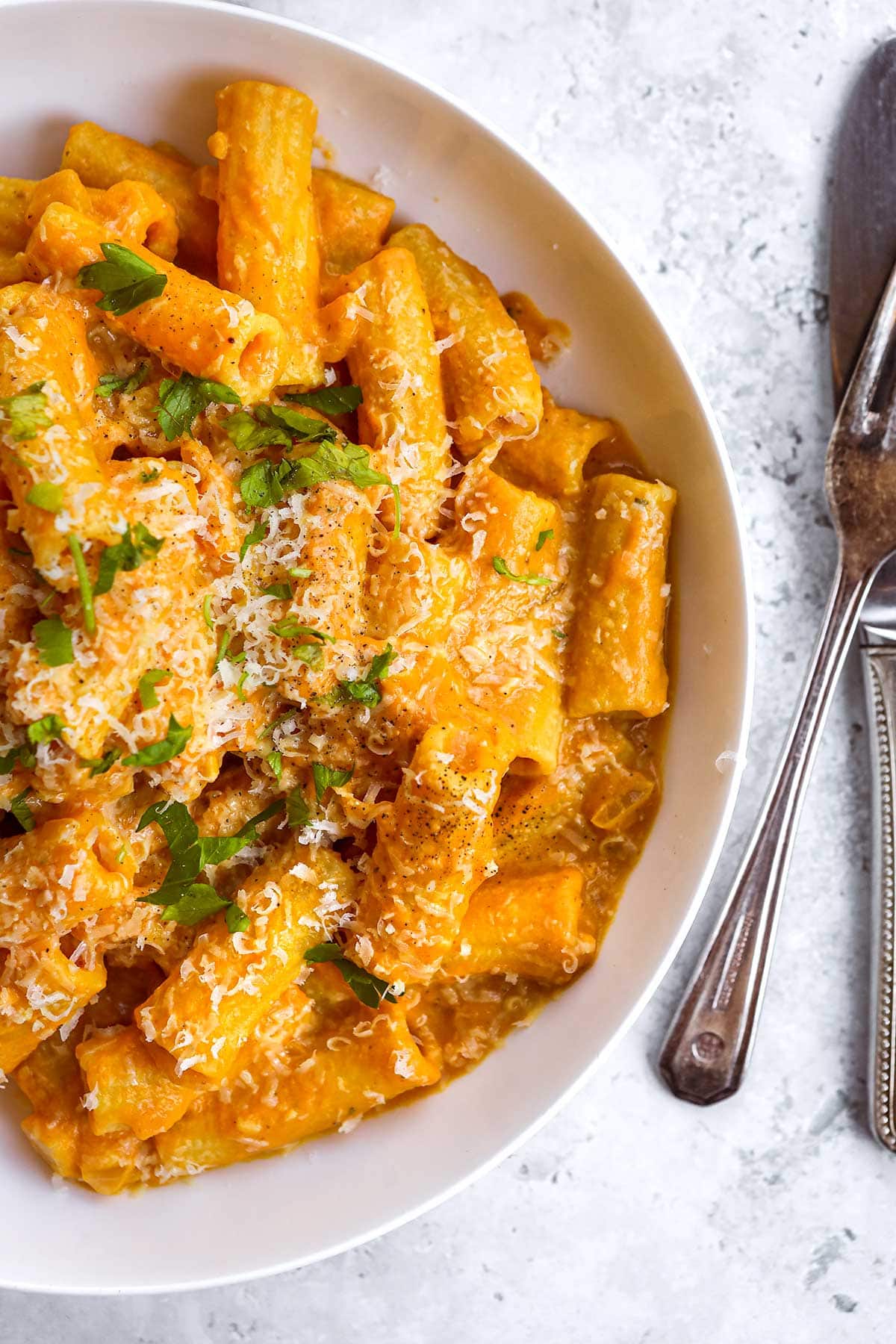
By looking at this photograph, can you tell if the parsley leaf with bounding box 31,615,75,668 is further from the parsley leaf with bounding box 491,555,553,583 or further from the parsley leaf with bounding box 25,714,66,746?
the parsley leaf with bounding box 491,555,553,583

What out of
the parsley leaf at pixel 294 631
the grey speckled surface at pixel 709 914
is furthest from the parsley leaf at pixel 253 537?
the grey speckled surface at pixel 709 914

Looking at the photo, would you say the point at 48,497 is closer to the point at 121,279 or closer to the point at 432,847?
the point at 121,279

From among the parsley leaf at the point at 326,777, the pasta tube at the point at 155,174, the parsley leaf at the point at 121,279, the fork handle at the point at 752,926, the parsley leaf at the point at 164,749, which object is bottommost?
the fork handle at the point at 752,926

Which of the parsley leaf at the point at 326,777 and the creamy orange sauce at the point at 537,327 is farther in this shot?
the creamy orange sauce at the point at 537,327

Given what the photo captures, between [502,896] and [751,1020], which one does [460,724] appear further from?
[751,1020]

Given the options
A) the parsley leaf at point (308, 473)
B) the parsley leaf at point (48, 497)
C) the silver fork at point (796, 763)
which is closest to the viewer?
the parsley leaf at point (48, 497)

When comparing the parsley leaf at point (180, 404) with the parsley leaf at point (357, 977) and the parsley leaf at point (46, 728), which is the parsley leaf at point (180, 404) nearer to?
the parsley leaf at point (46, 728)

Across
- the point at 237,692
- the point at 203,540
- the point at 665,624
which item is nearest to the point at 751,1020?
the point at 665,624
